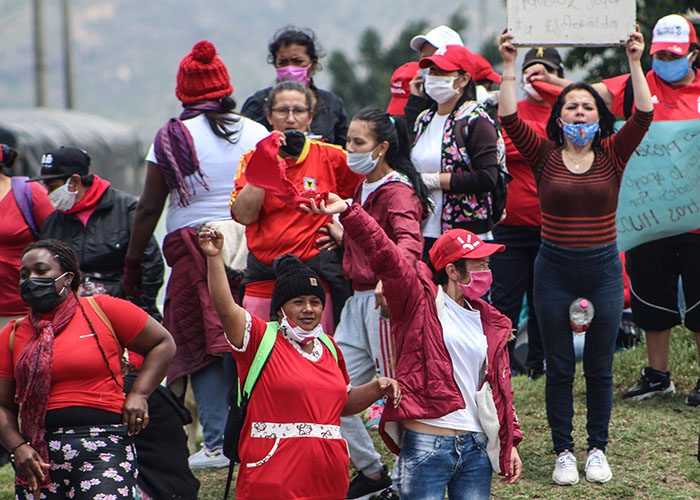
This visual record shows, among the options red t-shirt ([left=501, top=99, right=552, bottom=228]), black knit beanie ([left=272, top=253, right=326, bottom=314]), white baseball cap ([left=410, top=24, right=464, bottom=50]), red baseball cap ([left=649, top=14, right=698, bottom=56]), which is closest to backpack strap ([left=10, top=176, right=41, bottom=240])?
white baseball cap ([left=410, top=24, right=464, bottom=50])

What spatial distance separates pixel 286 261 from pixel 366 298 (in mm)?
992

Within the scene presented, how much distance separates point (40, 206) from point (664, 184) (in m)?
3.79

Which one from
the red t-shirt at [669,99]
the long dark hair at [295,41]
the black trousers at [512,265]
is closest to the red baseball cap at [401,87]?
the long dark hair at [295,41]

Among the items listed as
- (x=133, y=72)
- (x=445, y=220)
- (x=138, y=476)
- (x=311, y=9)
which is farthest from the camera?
(x=311, y=9)

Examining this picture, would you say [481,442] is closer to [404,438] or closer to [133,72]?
[404,438]

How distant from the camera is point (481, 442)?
5.35m

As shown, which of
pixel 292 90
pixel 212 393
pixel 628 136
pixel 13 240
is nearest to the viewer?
pixel 628 136

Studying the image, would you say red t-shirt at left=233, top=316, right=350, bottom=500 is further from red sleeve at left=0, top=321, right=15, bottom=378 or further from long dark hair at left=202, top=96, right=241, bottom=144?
long dark hair at left=202, top=96, right=241, bottom=144

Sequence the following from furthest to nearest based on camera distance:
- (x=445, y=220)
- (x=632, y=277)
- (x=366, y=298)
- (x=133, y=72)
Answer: (x=133, y=72) → (x=632, y=277) → (x=445, y=220) → (x=366, y=298)

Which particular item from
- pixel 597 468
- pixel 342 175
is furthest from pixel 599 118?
pixel 597 468

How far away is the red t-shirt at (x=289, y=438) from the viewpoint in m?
5.03

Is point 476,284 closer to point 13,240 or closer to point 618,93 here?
point 618,93

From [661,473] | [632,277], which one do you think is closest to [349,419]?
[661,473]

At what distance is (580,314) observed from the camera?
6598mm
